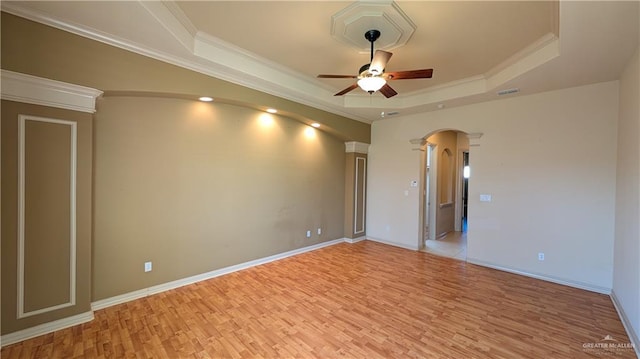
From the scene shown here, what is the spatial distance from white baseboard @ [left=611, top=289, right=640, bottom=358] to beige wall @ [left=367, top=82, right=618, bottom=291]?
0.41m

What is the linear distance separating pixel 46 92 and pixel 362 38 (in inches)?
122

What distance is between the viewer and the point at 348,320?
8.97ft

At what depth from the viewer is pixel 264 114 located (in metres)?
4.40

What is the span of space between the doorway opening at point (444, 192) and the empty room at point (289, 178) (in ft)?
2.92

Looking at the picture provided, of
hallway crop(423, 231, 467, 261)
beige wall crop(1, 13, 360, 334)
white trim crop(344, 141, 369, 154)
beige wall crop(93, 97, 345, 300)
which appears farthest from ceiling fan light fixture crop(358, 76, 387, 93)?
hallway crop(423, 231, 467, 261)

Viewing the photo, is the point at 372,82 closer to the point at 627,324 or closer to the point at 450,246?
the point at 627,324

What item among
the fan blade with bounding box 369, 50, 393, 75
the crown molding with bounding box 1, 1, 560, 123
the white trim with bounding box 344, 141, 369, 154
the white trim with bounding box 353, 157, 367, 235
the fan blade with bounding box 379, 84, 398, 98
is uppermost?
the crown molding with bounding box 1, 1, 560, 123

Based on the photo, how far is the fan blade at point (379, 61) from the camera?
2.45m

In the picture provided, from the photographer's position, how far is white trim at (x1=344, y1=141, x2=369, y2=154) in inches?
233

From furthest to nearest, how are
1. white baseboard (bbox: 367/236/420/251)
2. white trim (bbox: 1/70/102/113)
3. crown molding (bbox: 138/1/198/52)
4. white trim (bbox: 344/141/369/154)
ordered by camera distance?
white trim (bbox: 344/141/369/154), white baseboard (bbox: 367/236/420/251), crown molding (bbox: 138/1/198/52), white trim (bbox: 1/70/102/113)

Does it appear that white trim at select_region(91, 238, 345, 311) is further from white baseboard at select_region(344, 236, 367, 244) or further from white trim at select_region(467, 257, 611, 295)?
white trim at select_region(467, 257, 611, 295)

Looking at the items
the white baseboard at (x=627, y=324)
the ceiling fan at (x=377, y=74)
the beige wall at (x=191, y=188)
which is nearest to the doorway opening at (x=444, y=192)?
the white baseboard at (x=627, y=324)

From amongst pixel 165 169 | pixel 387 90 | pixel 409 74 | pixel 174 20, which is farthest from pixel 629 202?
pixel 165 169

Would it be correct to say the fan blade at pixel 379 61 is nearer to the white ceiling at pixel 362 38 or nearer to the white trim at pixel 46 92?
the white ceiling at pixel 362 38
